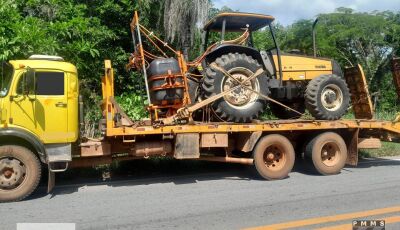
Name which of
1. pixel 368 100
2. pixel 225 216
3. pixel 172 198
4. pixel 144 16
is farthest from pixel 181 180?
pixel 144 16

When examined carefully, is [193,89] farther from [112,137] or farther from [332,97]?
[332,97]

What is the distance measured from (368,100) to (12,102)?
26.5ft

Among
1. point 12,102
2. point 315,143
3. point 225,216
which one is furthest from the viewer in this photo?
point 315,143

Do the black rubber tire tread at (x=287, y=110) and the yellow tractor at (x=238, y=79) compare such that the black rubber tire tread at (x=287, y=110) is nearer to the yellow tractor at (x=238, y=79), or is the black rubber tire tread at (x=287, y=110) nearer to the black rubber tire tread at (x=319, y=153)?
the yellow tractor at (x=238, y=79)

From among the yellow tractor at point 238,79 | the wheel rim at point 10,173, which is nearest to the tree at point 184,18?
the yellow tractor at point 238,79

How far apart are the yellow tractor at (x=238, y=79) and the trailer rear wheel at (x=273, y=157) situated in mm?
639

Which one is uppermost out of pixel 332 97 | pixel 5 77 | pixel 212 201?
pixel 5 77

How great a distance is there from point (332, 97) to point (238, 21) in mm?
2702

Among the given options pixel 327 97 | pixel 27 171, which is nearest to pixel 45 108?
pixel 27 171

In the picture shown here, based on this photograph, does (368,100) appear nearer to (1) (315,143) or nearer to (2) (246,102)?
(1) (315,143)

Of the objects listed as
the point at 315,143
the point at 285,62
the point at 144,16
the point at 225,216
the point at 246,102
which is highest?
the point at 144,16

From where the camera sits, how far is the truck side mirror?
284 inches

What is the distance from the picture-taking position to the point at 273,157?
9.19 metres

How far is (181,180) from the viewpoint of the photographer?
901 centimetres
